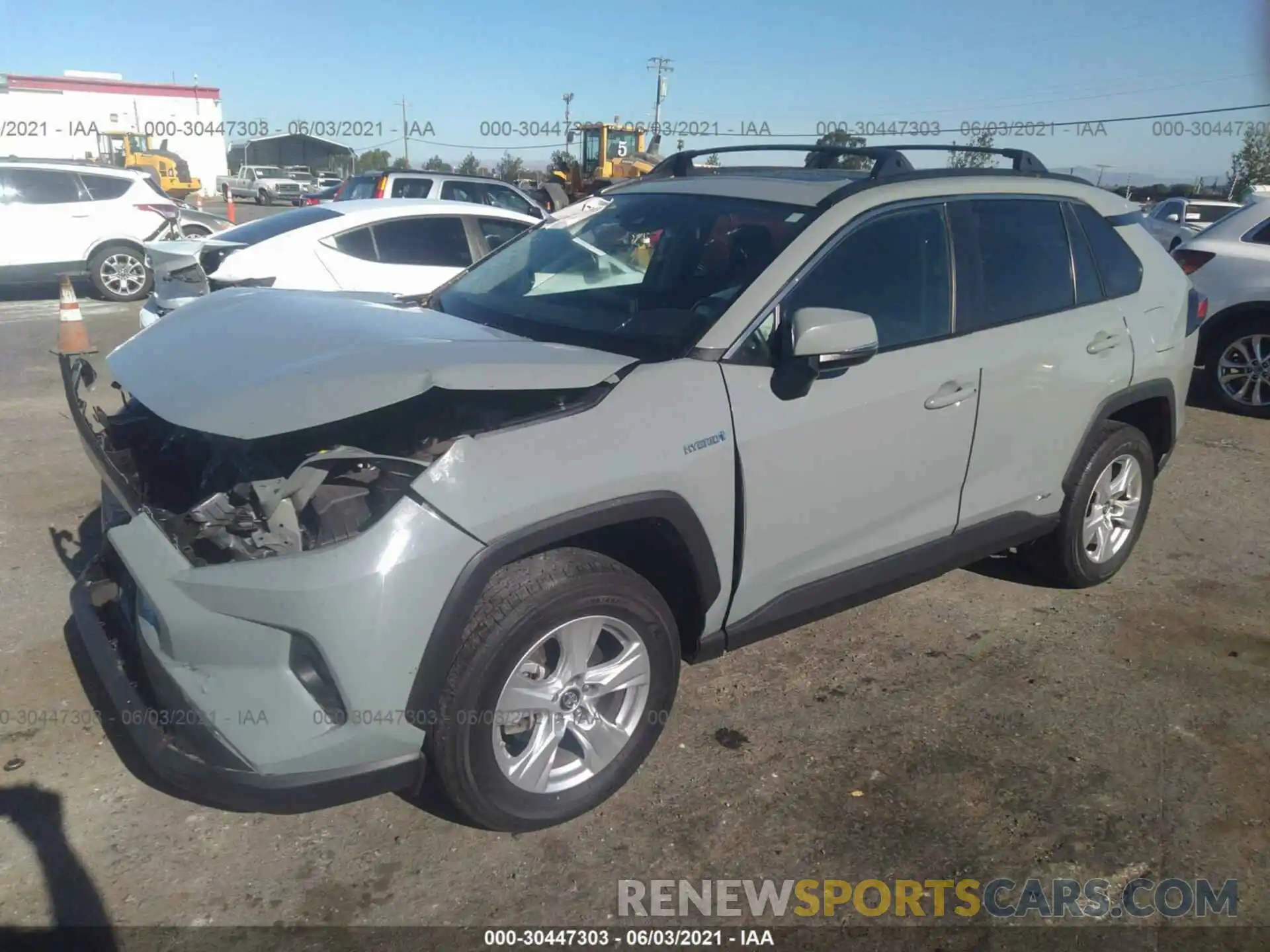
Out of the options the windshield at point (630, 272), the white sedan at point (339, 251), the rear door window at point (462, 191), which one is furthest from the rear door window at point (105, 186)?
the windshield at point (630, 272)

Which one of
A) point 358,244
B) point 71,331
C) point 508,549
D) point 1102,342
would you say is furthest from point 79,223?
point 1102,342

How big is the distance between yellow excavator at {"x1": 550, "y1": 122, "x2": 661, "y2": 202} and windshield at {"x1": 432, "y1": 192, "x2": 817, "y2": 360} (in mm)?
19708

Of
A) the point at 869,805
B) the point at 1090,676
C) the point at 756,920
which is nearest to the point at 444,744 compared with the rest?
the point at 756,920

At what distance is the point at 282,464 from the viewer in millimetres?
2846

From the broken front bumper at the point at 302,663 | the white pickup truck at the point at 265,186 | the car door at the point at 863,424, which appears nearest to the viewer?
the broken front bumper at the point at 302,663

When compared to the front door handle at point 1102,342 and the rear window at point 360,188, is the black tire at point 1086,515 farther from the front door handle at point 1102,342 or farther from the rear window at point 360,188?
the rear window at point 360,188

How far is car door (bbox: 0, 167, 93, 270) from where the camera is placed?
39.9 ft

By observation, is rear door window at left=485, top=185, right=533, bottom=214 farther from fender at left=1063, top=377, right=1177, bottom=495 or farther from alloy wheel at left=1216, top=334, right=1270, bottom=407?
fender at left=1063, top=377, right=1177, bottom=495

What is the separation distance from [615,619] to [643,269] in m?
1.58

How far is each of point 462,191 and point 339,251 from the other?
21.5ft

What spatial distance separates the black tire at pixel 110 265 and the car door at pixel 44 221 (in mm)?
159

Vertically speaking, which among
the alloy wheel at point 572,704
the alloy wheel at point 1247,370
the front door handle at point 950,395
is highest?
the front door handle at point 950,395

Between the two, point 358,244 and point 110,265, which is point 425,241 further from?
point 110,265

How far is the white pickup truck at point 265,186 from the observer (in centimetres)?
4388
